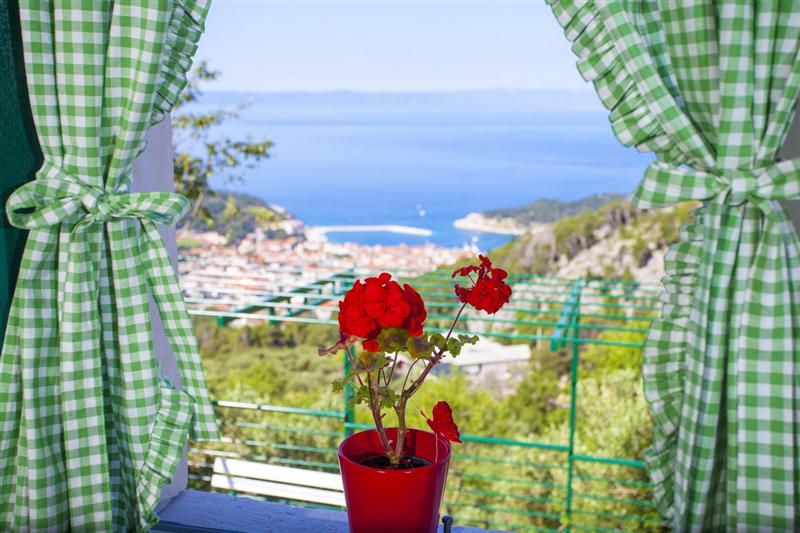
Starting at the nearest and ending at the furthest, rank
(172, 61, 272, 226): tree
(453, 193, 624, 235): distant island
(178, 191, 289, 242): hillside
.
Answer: (172, 61, 272, 226): tree < (178, 191, 289, 242): hillside < (453, 193, 624, 235): distant island

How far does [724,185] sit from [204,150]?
19.7ft

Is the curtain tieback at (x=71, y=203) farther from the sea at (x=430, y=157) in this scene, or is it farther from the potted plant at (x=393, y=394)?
the sea at (x=430, y=157)

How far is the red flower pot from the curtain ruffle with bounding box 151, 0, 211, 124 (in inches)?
29.7

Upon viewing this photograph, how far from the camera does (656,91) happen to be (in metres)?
1.29

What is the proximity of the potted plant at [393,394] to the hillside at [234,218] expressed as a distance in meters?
5.81

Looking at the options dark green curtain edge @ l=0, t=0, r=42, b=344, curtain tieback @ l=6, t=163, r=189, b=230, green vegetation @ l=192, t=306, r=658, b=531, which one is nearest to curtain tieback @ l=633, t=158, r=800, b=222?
curtain tieback @ l=6, t=163, r=189, b=230

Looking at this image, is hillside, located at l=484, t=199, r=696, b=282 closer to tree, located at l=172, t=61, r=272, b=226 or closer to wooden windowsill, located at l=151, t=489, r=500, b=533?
tree, located at l=172, t=61, r=272, b=226

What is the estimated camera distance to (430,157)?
1122 centimetres

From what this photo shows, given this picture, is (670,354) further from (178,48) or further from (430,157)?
(430,157)

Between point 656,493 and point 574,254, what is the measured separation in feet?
22.0

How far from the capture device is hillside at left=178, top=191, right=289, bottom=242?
23.5ft

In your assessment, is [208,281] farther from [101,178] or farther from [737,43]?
[737,43]

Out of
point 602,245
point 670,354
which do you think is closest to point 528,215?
point 602,245

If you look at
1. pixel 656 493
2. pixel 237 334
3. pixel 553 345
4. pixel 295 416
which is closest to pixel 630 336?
pixel 295 416
